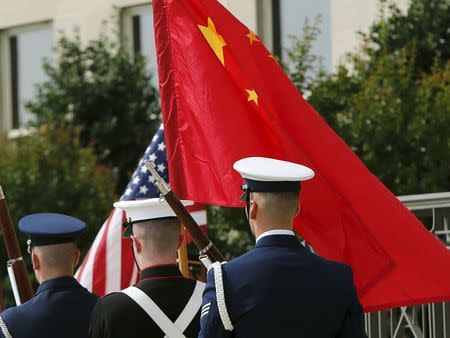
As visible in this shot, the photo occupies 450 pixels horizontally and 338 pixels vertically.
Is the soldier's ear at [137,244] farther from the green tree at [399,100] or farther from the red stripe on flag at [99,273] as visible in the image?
the green tree at [399,100]

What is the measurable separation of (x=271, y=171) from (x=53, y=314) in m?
1.45

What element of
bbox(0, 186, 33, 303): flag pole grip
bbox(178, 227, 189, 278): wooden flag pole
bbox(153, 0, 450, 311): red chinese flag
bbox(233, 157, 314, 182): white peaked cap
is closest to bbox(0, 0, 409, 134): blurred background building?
bbox(153, 0, 450, 311): red chinese flag

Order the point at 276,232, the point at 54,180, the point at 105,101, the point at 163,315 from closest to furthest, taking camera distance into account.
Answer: the point at 276,232 < the point at 163,315 < the point at 54,180 < the point at 105,101

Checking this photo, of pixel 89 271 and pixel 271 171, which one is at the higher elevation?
pixel 271 171

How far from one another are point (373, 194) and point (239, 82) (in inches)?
32.9

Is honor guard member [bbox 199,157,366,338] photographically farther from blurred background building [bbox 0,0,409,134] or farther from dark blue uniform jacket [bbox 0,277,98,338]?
blurred background building [bbox 0,0,409,134]

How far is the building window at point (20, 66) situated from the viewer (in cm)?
2183

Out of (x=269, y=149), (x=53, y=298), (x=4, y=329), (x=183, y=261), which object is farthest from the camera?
(x=269, y=149)

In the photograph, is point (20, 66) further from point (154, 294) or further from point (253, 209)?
point (253, 209)

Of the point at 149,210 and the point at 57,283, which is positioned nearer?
the point at 149,210

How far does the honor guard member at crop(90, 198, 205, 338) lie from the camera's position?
18.1 feet

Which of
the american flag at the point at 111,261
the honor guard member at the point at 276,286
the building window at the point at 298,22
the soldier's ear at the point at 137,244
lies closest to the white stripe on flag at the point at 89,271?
the american flag at the point at 111,261

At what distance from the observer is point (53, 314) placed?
6.03 m

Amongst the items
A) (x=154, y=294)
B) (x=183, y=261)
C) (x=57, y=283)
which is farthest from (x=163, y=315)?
(x=183, y=261)
